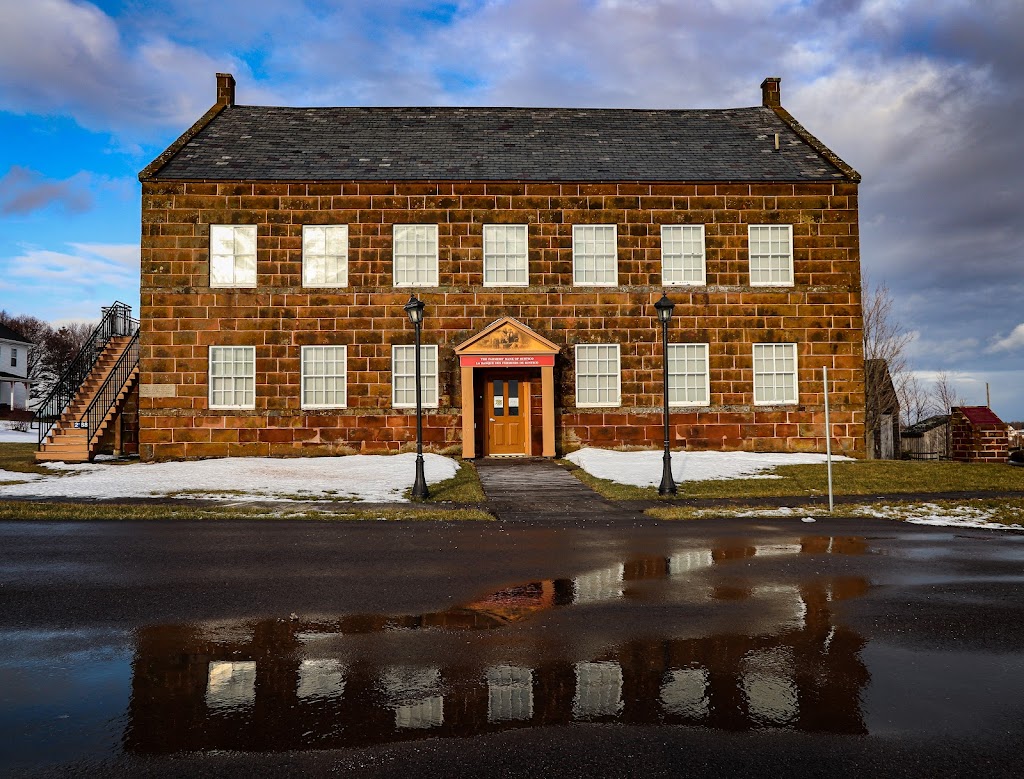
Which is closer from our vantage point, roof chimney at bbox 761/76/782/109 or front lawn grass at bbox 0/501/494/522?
front lawn grass at bbox 0/501/494/522

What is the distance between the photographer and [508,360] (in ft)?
70.8

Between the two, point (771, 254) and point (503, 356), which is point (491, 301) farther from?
point (771, 254)

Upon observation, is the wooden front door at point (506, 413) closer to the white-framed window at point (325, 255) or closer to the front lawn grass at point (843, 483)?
the front lawn grass at point (843, 483)

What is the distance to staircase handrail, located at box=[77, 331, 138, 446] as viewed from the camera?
72.9 feet

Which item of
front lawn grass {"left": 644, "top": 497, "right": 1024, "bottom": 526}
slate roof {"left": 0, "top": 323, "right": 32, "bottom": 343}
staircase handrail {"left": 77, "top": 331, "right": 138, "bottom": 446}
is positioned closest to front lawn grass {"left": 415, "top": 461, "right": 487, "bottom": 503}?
front lawn grass {"left": 644, "top": 497, "right": 1024, "bottom": 526}

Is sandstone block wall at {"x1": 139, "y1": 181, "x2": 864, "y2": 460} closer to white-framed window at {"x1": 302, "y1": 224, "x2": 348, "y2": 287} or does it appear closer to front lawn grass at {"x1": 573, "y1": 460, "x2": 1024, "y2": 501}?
white-framed window at {"x1": 302, "y1": 224, "x2": 348, "y2": 287}

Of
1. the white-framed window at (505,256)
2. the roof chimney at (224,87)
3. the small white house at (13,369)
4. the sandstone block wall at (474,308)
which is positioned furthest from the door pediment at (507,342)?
the small white house at (13,369)

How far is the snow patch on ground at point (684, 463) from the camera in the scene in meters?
17.5

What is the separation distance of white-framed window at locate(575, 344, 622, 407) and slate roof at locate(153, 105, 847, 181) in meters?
5.66

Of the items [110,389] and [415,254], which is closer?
[415,254]

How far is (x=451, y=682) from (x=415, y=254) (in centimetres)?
1930

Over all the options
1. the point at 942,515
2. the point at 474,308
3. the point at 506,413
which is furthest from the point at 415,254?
the point at 942,515

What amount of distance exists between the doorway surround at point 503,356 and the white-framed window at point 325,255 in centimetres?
466

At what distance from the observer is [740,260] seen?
22984 mm
